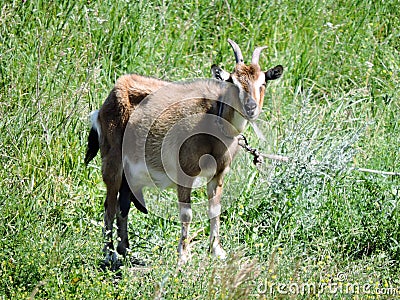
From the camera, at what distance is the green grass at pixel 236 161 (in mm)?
5711

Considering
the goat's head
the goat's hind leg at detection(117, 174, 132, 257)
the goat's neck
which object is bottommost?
the goat's hind leg at detection(117, 174, 132, 257)

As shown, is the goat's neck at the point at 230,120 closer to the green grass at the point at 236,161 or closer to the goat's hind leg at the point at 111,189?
the green grass at the point at 236,161

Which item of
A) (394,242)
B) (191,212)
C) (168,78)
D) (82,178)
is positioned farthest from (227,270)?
(168,78)

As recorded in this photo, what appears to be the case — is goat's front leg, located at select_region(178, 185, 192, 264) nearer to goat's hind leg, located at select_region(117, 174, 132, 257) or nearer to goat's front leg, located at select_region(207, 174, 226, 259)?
goat's front leg, located at select_region(207, 174, 226, 259)

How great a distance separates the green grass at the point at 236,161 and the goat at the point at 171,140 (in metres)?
0.29

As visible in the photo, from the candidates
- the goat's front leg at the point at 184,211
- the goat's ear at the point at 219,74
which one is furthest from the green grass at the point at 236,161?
the goat's ear at the point at 219,74

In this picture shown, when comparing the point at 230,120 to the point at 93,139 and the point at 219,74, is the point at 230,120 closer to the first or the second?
the point at 219,74

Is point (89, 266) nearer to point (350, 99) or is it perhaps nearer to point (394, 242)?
point (394, 242)

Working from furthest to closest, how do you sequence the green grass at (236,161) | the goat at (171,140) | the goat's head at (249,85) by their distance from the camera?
the goat at (171,140) < the goat's head at (249,85) < the green grass at (236,161)

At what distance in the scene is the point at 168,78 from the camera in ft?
28.3

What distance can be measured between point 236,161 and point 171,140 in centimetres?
91

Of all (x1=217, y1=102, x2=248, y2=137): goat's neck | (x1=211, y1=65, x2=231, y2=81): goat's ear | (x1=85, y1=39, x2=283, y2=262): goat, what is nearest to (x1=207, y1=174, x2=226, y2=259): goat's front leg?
(x1=85, y1=39, x2=283, y2=262): goat

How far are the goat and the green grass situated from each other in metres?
0.29

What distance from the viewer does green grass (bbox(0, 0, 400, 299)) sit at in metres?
5.71
